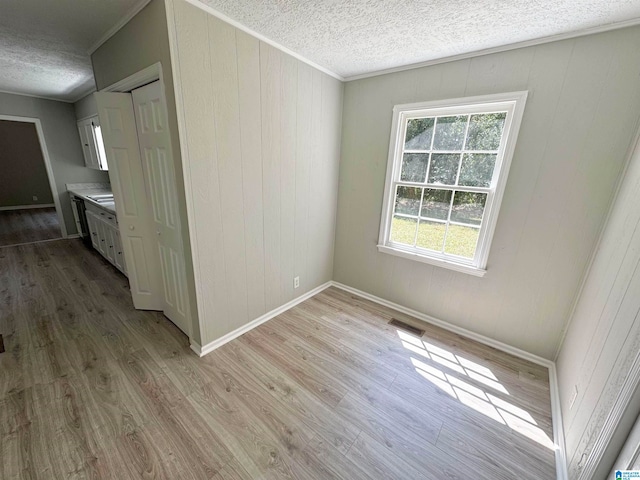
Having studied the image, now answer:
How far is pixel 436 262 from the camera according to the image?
2.46 m

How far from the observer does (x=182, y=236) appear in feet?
6.14

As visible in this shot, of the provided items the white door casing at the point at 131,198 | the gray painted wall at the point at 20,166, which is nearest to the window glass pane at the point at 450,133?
the white door casing at the point at 131,198

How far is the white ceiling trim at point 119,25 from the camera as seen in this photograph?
1561 millimetres

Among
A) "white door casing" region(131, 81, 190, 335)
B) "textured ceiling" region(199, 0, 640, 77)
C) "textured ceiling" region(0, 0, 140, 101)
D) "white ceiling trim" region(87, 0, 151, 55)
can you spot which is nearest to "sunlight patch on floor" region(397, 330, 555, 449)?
"white door casing" region(131, 81, 190, 335)

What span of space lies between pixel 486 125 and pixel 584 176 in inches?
30.6

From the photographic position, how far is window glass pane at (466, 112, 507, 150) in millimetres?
2039

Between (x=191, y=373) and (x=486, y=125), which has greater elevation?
(x=486, y=125)

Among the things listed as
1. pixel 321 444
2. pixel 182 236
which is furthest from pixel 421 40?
pixel 321 444

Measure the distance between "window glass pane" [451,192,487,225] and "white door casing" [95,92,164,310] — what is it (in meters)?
2.89

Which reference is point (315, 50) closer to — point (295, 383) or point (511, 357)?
point (295, 383)

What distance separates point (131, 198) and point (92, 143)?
10.4ft

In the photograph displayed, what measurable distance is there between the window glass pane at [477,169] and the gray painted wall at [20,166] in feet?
33.1

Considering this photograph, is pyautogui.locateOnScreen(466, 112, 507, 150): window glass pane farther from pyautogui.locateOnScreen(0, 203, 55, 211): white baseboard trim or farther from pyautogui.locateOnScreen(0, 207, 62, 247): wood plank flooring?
pyautogui.locateOnScreen(0, 203, 55, 211): white baseboard trim

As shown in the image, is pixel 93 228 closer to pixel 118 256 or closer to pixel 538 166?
pixel 118 256
